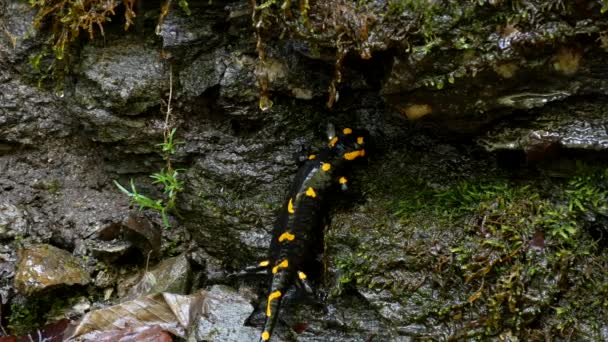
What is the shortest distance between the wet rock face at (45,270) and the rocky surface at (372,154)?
11 cm

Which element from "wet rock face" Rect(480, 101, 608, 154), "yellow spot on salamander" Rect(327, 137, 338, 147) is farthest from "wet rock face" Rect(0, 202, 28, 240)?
"wet rock face" Rect(480, 101, 608, 154)

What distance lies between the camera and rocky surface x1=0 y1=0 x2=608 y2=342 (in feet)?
8.14

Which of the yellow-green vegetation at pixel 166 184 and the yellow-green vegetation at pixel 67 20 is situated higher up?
the yellow-green vegetation at pixel 67 20

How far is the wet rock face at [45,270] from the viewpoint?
306 cm

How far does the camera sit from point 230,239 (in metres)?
3.29

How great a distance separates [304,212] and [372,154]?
0.42 metres

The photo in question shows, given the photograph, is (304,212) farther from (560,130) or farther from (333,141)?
(560,130)

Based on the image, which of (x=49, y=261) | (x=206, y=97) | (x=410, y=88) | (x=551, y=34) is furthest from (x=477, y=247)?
(x=49, y=261)

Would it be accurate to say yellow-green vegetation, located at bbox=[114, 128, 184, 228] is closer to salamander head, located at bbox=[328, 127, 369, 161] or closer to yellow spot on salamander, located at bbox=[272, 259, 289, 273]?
yellow spot on salamander, located at bbox=[272, 259, 289, 273]

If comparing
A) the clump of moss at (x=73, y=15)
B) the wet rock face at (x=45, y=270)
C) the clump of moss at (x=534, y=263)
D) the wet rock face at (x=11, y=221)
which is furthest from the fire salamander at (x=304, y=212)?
the wet rock face at (x=11, y=221)

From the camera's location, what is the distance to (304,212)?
3086 millimetres

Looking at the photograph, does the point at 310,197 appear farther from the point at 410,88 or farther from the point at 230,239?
the point at 410,88

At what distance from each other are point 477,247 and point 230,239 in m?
1.22

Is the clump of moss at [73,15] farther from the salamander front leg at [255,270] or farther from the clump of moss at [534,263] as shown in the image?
the clump of moss at [534,263]
